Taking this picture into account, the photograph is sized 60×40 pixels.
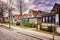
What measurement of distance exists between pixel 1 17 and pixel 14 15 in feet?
26.1

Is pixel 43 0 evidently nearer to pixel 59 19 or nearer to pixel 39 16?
pixel 59 19

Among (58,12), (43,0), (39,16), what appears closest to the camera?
(43,0)

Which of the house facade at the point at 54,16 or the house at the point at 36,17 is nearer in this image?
the house facade at the point at 54,16

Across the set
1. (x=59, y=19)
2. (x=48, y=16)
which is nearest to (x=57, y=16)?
(x=59, y=19)

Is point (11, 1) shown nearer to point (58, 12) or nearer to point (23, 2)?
point (23, 2)

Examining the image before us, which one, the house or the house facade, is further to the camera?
the house

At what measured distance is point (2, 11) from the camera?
60594 millimetres

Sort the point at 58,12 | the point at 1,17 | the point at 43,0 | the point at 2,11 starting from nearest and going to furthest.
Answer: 1. the point at 43,0
2. the point at 58,12
3. the point at 2,11
4. the point at 1,17

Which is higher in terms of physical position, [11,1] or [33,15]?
[11,1]

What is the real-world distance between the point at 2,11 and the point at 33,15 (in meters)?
19.4

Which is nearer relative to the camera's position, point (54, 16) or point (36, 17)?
point (54, 16)

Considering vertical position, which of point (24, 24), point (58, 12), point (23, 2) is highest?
point (23, 2)

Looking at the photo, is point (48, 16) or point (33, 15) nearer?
point (48, 16)

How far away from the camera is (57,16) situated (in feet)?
109
